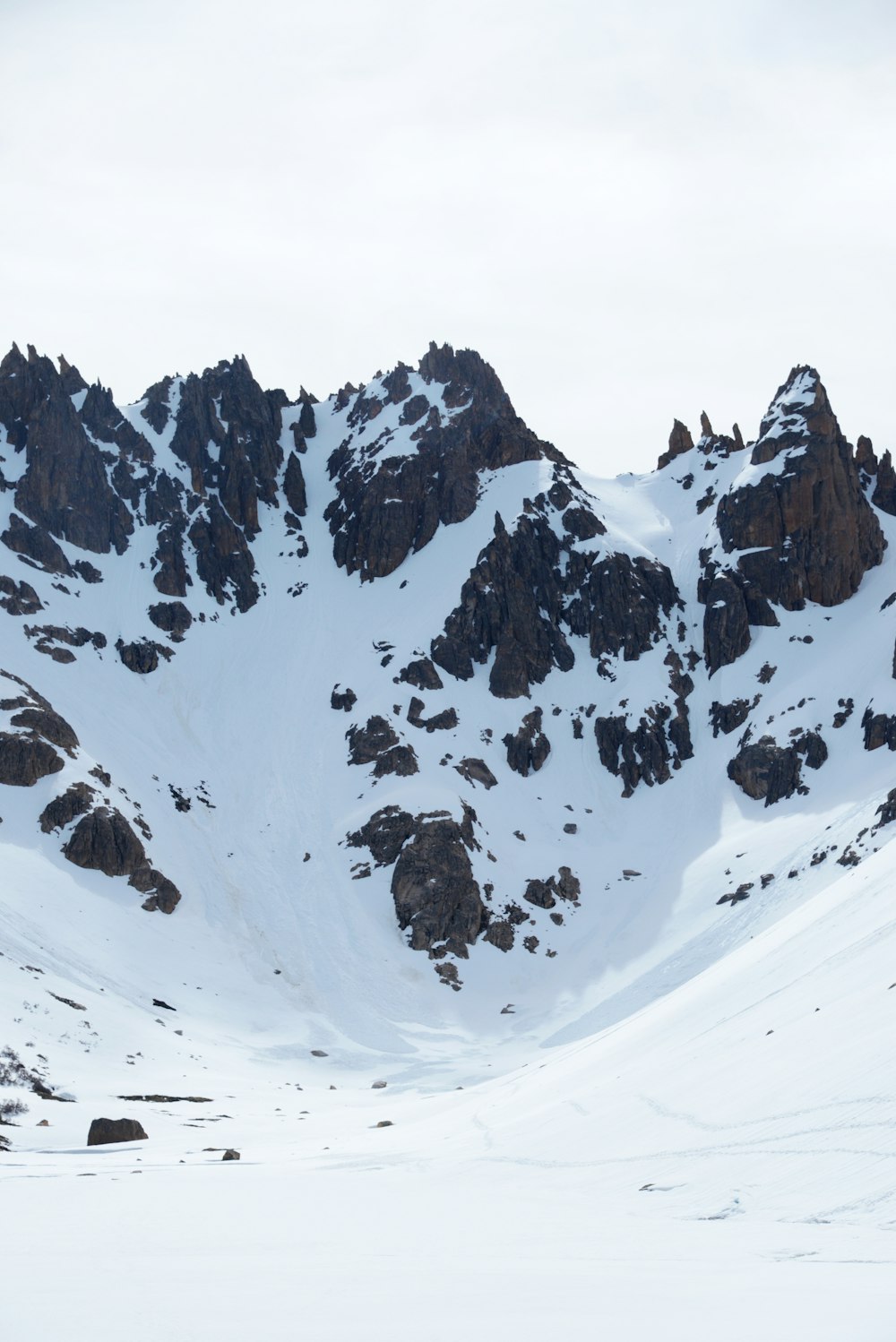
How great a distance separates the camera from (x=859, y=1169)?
11805 mm

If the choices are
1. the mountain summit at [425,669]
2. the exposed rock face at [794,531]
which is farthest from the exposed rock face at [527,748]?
the exposed rock face at [794,531]

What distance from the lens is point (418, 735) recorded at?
100125 millimetres

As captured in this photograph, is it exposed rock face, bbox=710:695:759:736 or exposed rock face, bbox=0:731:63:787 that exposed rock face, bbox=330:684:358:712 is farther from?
exposed rock face, bbox=710:695:759:736

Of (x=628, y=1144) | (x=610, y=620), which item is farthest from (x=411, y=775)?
(x=628, y=1144)

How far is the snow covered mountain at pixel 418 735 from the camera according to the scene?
64750mm

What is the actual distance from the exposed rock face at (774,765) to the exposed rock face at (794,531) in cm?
1752

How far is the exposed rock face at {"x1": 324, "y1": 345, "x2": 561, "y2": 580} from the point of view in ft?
423

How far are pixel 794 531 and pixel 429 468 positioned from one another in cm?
4916

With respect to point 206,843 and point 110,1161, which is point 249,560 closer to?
point 206,843

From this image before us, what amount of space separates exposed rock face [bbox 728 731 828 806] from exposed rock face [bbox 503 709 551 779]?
64.5 feet

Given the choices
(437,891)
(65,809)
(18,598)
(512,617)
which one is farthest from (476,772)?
(18,598)

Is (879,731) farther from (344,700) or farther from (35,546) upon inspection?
(35,546)

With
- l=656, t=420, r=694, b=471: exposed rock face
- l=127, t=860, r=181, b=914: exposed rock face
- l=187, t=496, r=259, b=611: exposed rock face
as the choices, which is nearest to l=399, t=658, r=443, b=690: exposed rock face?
l=187, t=496, r=259, b=611: exposed rock face

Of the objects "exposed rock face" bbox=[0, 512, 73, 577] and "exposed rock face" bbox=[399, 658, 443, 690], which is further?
"exposed rock face" bbox=[0, 512, 73, 577]
